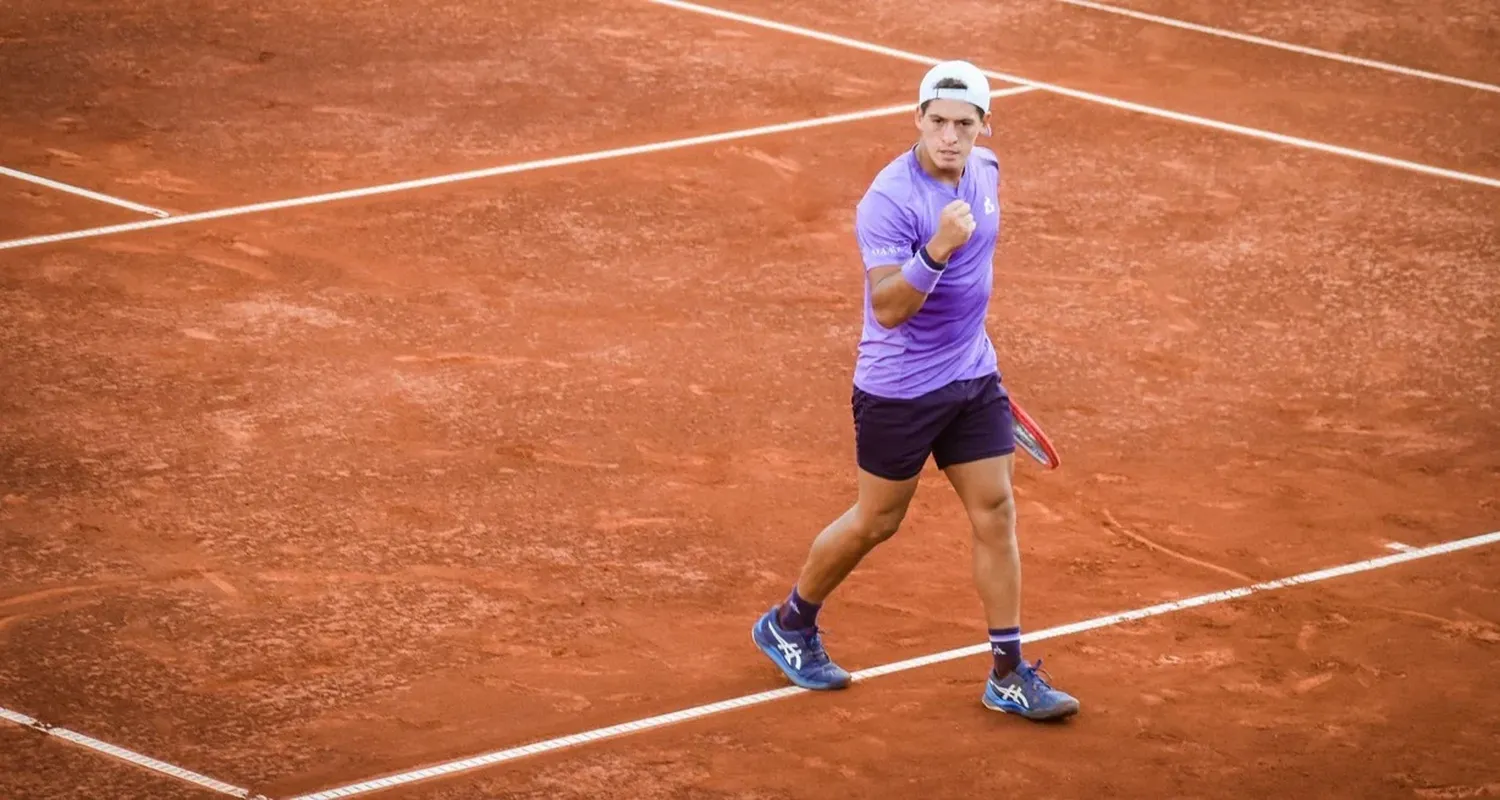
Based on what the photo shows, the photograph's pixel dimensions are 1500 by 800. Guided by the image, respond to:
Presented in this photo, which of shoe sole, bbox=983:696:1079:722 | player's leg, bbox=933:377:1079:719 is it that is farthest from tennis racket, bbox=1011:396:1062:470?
shoe sole, bbox=983:696:1079:722

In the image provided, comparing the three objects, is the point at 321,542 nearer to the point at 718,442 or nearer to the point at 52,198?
the point at 718,442

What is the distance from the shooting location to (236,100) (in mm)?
14930

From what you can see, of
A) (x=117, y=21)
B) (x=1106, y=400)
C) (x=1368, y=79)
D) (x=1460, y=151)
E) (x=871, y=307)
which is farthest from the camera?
(x=117, y=21)

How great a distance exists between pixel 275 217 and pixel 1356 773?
25.9 feet

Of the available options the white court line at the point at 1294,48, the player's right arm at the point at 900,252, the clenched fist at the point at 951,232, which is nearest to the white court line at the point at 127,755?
the player's right arm at the point at 900,252

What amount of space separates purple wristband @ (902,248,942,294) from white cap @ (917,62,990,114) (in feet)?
1.92

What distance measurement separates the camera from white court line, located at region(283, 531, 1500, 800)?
23.5 ft

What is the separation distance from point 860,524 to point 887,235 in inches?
43.0

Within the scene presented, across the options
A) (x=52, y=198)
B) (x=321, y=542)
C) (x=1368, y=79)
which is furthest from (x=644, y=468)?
(x=1368, y=79)

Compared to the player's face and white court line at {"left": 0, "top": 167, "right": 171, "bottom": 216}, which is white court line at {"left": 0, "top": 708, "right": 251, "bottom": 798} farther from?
white court line at {"left": 0, "top": 167, "right": 171, "bottom": 216}

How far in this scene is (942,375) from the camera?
7188 millimetres

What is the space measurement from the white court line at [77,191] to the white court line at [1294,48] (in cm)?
841

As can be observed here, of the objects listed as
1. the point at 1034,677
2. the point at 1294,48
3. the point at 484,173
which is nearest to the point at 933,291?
the point at 1034,677

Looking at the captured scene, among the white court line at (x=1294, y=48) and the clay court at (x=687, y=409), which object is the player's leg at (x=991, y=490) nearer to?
the clay court at (x=687, y=409)
